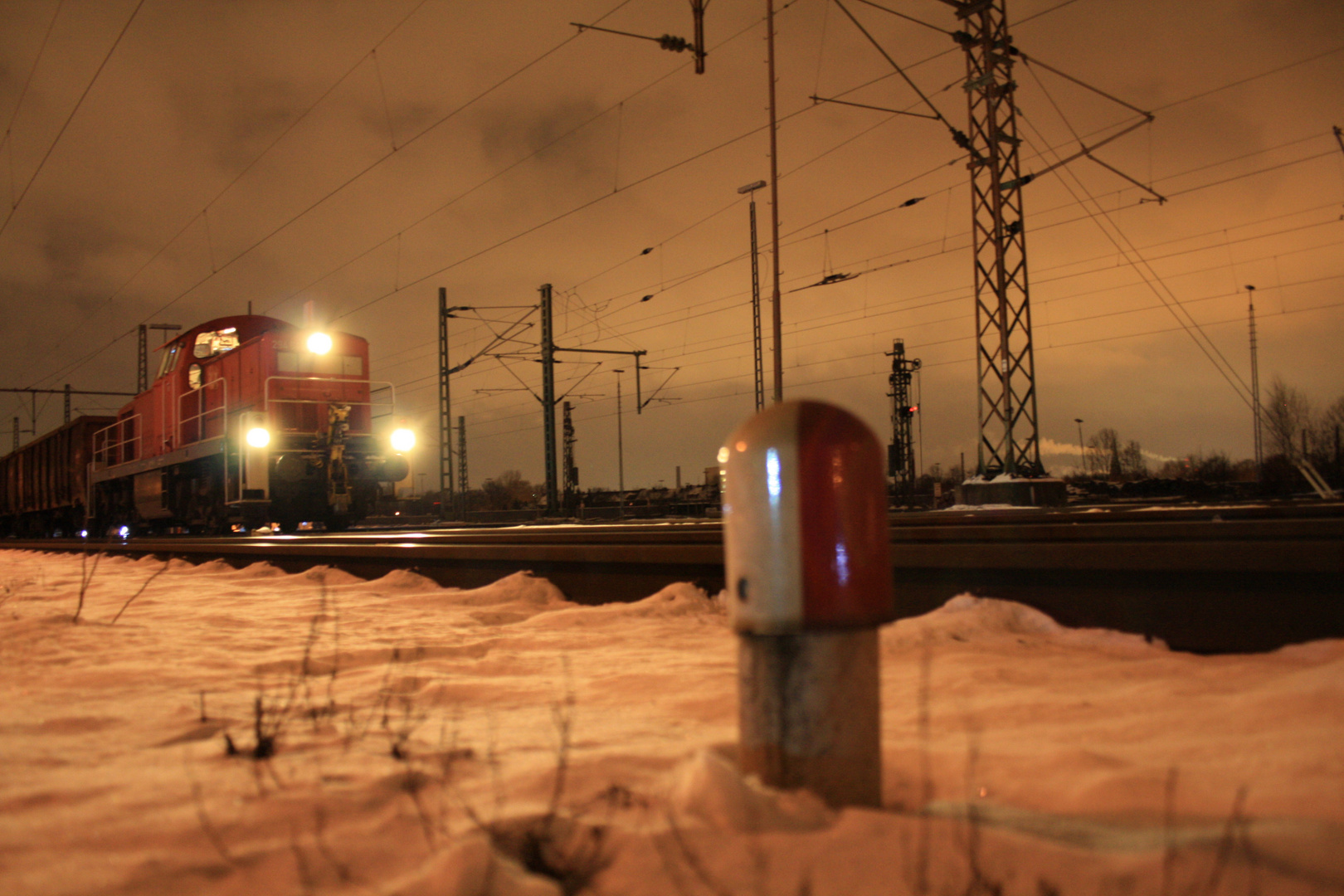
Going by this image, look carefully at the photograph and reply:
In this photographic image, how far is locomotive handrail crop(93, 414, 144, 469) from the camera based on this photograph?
19.6 meters

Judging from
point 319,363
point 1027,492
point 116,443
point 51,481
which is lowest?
point 1027,492

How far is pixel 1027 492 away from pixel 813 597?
1391 cm

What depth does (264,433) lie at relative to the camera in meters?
14.4

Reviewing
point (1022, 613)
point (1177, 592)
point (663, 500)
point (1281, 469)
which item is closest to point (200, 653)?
point (1022, 613)

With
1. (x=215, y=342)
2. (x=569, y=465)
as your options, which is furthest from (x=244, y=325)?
(x=569, y=465)

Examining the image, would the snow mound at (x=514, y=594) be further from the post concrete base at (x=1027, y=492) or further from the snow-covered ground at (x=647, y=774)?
the post concrete base at (x=1027, y=492)

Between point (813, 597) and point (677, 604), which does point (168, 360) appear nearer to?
point (677, 604)

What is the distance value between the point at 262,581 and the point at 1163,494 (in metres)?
29.9

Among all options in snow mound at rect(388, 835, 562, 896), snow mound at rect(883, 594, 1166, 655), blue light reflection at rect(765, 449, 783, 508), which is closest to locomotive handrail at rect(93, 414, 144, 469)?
snow mound at rect(883, 594, 1166, 655)

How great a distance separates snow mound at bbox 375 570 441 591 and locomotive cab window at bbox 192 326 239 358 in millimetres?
12082

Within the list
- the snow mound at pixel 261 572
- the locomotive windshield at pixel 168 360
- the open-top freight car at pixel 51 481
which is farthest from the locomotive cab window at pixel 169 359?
the snow mound at pixel 261 572

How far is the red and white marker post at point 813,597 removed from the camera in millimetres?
1601

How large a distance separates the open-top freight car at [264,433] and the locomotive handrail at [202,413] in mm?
25

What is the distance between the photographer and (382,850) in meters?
1.57
